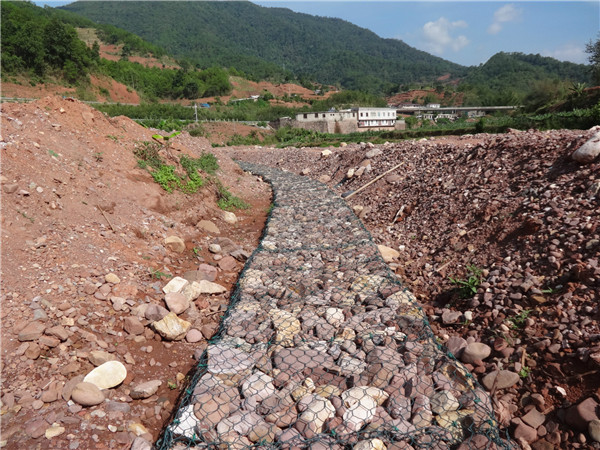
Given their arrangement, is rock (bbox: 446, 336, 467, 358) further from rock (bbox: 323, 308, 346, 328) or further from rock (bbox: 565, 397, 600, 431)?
rock (bbox: 323, 308, 346, 328)

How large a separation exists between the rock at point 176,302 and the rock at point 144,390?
1048mm

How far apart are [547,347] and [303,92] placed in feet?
292

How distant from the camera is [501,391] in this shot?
3066mm

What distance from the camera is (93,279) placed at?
13.1ft

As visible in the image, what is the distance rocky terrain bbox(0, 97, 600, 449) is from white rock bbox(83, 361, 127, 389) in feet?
0.04

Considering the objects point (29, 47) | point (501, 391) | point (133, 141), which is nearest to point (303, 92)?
point (29, 47)

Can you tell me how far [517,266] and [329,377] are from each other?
103 inches

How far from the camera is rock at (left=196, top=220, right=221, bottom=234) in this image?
6629 millimetres

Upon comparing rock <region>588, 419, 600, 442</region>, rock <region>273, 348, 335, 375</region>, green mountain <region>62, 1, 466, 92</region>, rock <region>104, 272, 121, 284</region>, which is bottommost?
rock <region>273, 348, 335, 375</region>

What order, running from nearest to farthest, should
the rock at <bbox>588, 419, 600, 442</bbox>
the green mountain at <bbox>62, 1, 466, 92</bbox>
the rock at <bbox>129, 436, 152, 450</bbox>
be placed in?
1. the rock at <bbox>588, 419, 600, 442</bbox>
2. the rock at <bbox>129, 436, 152, 450</bbox>
3. the green mountain at <bbox>62, 1, 466, 92</bbox>

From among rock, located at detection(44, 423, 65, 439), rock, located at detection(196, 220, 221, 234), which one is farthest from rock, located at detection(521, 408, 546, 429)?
rock, located at detection(196, 220, 221, 234)

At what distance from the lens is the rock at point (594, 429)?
96.6 inches

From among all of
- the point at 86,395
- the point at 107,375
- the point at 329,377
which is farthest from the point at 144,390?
the point at 329,377

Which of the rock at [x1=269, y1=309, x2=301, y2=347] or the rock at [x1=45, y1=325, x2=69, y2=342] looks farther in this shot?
the rock at [x1=269, y1=309, x2=301, y2=347]
